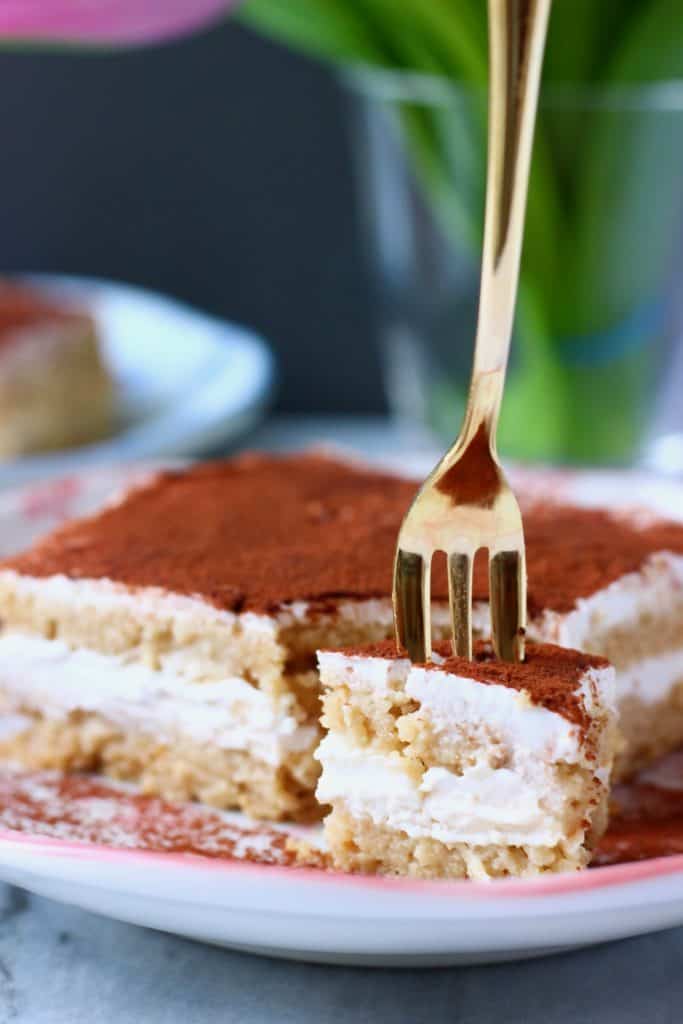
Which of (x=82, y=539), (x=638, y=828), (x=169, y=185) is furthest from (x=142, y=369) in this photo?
(x=638, y=828)

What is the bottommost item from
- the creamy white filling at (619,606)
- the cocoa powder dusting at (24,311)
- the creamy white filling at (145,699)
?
the cocoa powder dusting at (24,311)

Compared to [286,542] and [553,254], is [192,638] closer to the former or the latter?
[286,542]

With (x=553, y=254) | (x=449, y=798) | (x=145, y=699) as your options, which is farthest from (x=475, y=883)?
(x=553, y=254)

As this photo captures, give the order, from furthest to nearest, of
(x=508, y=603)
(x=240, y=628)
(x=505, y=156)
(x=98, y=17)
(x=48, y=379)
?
1. (x=48, y=379)
2. (x=98, y=17)
3. (x=240, y=628)
4. (x=508, y=603)
5. (x=505, y=156)

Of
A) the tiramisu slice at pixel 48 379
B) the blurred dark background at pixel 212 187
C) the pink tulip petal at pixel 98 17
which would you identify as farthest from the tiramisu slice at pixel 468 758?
the blurred dark background at pixel 212 187

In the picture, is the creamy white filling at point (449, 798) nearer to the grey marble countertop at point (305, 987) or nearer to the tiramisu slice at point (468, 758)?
the tiramisu slice at point (468, 758)

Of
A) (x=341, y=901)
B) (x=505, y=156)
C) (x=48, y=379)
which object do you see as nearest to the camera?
(x=341, y=901)
